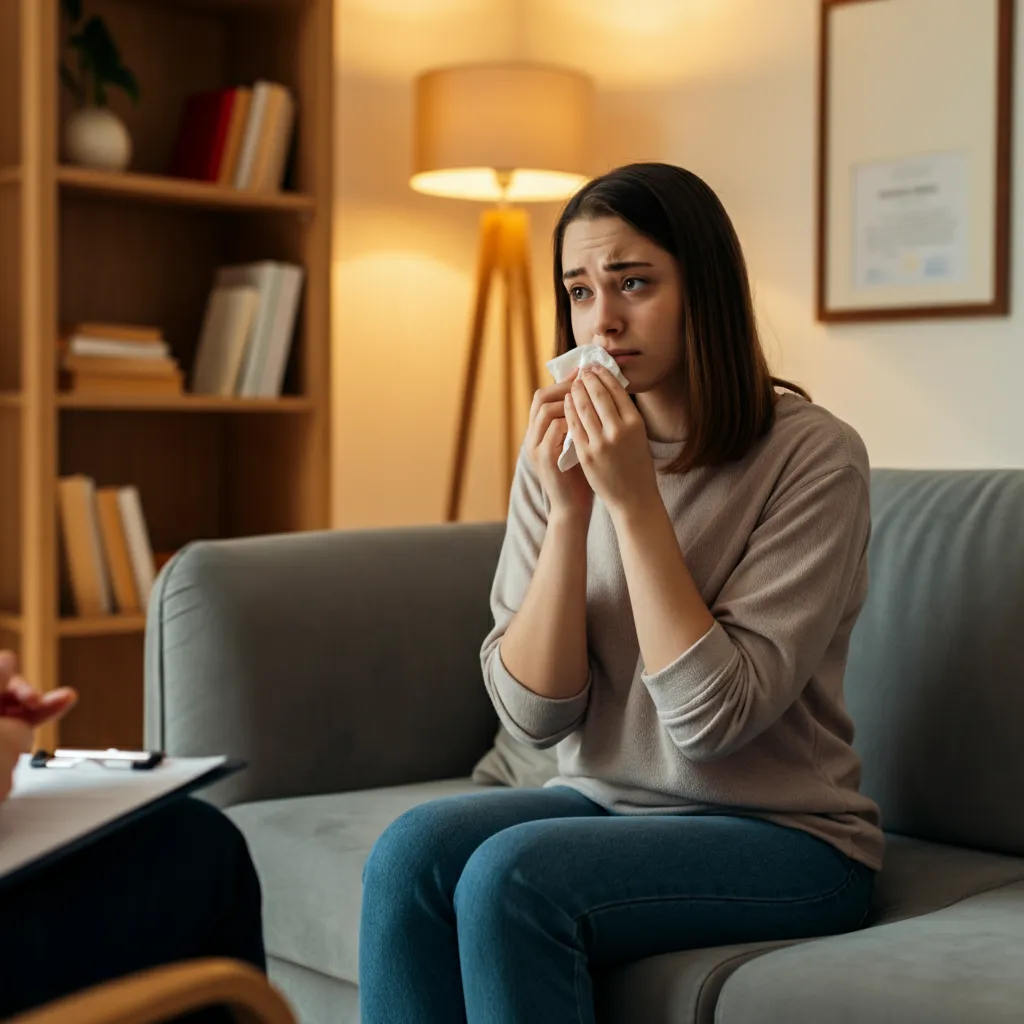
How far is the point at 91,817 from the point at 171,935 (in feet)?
0.51

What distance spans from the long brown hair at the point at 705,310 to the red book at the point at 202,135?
1.57 meters

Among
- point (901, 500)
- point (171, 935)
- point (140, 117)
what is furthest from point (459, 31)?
point (171, 935)

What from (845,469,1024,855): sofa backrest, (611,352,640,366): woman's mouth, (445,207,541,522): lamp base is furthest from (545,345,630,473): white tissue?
(445,207,541,522): lamp base

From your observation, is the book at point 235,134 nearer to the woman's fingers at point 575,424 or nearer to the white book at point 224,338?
the white book at point 224,338

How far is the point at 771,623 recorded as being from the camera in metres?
1.42

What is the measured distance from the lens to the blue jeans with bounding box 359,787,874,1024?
127 cm

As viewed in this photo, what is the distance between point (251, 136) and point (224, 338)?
0.40 meters

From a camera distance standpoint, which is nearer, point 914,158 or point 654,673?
point 654,673

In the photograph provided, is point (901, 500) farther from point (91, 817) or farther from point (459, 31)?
point (459, 31)

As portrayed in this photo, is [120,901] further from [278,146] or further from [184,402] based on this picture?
[278,146]

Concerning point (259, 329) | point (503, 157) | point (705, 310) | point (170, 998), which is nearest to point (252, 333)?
point (259, 329)

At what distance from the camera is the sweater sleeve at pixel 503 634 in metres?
1.52

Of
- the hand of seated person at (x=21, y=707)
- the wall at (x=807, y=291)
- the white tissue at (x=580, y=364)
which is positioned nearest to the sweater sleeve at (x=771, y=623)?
the white tissue at (x=580, y=364)

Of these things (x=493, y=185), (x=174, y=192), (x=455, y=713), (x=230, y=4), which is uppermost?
(x=230, y=4)
